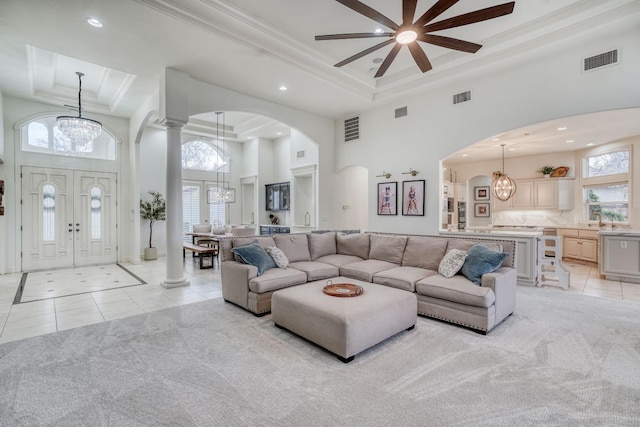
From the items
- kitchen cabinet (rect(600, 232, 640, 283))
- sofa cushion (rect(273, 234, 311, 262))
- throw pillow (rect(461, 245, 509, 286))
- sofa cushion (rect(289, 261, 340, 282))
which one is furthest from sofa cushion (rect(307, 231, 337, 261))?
kitchen cabinet (rect(600, 232, 640, 283))

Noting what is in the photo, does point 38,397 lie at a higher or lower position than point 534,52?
lower

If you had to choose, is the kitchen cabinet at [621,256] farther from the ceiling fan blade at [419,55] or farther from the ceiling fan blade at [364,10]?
the ceiling fan blade at [364,10]

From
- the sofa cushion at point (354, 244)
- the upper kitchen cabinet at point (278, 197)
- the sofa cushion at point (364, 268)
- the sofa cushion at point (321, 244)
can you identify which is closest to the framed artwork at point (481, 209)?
the upper kitchen cabinet at point (278, 197)

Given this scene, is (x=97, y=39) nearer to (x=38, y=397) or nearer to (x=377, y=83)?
(x=38, y=397)

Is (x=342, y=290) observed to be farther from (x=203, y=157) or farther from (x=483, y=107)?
(x=203, y=157)

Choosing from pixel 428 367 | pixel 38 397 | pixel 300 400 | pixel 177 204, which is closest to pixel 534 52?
pixel 428 367

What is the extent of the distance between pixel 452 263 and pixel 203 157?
853cm

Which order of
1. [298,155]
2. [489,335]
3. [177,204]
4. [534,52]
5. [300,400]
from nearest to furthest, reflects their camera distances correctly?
[300,400] → [489,335] → [534,52] → [177,204] → [298,155]

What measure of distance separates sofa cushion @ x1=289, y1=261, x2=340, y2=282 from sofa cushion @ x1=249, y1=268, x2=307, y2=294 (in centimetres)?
12

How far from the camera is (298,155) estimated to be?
853 cm

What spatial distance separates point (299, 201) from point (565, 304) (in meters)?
6.42

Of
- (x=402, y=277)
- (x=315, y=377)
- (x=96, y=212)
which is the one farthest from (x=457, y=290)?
(x=96, y=212)

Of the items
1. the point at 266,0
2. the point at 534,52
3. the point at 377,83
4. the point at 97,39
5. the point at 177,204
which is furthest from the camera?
the point at 377,83

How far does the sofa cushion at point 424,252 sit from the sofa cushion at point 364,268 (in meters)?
0.27
